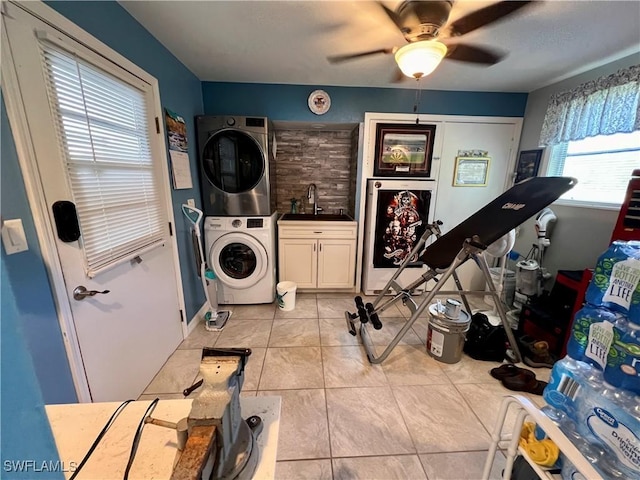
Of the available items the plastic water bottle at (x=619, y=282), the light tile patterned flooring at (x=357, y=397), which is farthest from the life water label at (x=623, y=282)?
the light tile patterned flooring at (x=357, y=397)

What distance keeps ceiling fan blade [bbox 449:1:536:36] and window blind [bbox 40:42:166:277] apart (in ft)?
6.38

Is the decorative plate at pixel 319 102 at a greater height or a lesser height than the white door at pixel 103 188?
greater

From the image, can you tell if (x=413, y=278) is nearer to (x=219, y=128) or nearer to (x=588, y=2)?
(x=588, y=2)

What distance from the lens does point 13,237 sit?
0.93 meters

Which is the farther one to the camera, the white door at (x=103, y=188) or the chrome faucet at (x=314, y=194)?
the chrome faucet at (x=314, y=194)

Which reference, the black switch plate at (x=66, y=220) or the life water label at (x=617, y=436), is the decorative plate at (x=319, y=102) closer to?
the black switch plate at (x=66, y=220)

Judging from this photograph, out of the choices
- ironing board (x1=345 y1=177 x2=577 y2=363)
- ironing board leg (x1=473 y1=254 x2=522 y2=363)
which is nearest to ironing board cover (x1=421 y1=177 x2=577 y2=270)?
ironing board (x1=345 y1=177 x2=577 y2=363)

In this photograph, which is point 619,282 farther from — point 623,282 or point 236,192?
point 236,192

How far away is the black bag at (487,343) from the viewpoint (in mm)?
2053

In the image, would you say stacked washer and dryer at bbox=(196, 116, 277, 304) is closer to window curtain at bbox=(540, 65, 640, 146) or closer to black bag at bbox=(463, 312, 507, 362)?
black bag at bbox=(463, 312, 507, 362)

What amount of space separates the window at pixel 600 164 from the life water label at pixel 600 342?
6.03 feet

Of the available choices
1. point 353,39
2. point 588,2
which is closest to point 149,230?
point 353,39

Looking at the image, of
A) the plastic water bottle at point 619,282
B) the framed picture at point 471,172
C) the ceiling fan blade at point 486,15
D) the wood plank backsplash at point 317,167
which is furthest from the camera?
the wood plank backsplash at point 317,167

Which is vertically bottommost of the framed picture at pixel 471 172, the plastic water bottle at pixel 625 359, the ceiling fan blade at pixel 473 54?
the plastic water bottle at pixel 625 359
